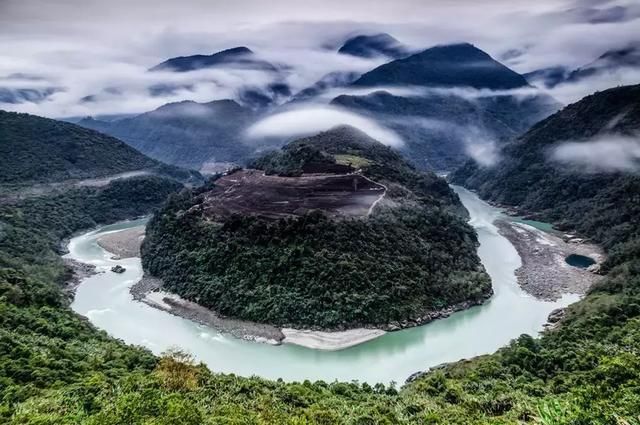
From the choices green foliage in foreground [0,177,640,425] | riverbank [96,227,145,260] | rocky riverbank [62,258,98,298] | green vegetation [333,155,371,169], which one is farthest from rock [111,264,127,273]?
green vegetation [333,155,371,169]

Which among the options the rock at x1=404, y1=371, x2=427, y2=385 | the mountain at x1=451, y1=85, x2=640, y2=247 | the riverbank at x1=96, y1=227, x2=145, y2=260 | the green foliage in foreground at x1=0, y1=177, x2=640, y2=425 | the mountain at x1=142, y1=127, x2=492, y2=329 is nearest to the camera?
the green foliage in foreground at x1=0, y1=177, x2=640, y2=425

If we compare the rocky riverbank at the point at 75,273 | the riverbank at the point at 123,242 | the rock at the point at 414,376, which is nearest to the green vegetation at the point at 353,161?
the riverbank at the point at 123,242

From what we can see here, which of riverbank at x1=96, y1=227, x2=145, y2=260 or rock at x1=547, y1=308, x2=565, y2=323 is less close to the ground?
→ rock at x1=547, y1=308, x2=565, y2=323

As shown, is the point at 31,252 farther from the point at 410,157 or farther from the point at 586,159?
the point at 410,157

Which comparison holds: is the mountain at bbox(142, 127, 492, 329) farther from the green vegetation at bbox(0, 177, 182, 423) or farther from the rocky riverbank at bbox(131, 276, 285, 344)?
the green vegetation at bbox(0, 177, 182, 423)

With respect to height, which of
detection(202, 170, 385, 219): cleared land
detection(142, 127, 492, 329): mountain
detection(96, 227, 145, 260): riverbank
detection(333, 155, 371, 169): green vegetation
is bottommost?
detection(96, 227, 145, 260): riverbank
